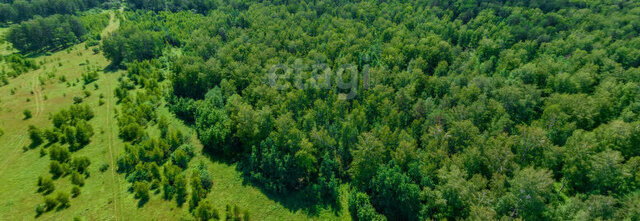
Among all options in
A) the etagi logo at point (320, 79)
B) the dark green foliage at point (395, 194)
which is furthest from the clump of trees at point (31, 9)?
the dark green foliage at point (395, 194)

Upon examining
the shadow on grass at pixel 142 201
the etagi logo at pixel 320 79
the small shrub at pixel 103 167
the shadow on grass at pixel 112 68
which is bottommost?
the shadow on grass at pixel 142 201

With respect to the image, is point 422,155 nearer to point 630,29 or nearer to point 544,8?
point 630,29

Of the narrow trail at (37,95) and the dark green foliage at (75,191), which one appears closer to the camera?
the dark green foliage at (75,191)

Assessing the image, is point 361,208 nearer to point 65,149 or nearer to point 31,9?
point 65,149

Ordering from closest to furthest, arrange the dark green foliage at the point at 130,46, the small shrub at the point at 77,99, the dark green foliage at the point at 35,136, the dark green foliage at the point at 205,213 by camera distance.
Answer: the dark green foliage at the point at 205,213, the dark green foliage at the point at 35,136, the small shrub at the point at 77,99, the dark green foliage at the point at 130,46

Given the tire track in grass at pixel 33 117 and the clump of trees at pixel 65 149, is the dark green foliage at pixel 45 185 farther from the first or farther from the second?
the tire track in grass at pixel 33 117

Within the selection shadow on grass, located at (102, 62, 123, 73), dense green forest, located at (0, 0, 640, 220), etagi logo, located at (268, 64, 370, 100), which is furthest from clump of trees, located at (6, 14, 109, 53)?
etagi logo, located at (268, 64, 370, 100)

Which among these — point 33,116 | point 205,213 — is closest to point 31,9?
point 33,116

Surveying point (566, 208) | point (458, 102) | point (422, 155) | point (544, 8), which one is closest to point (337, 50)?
point (458, 102)
